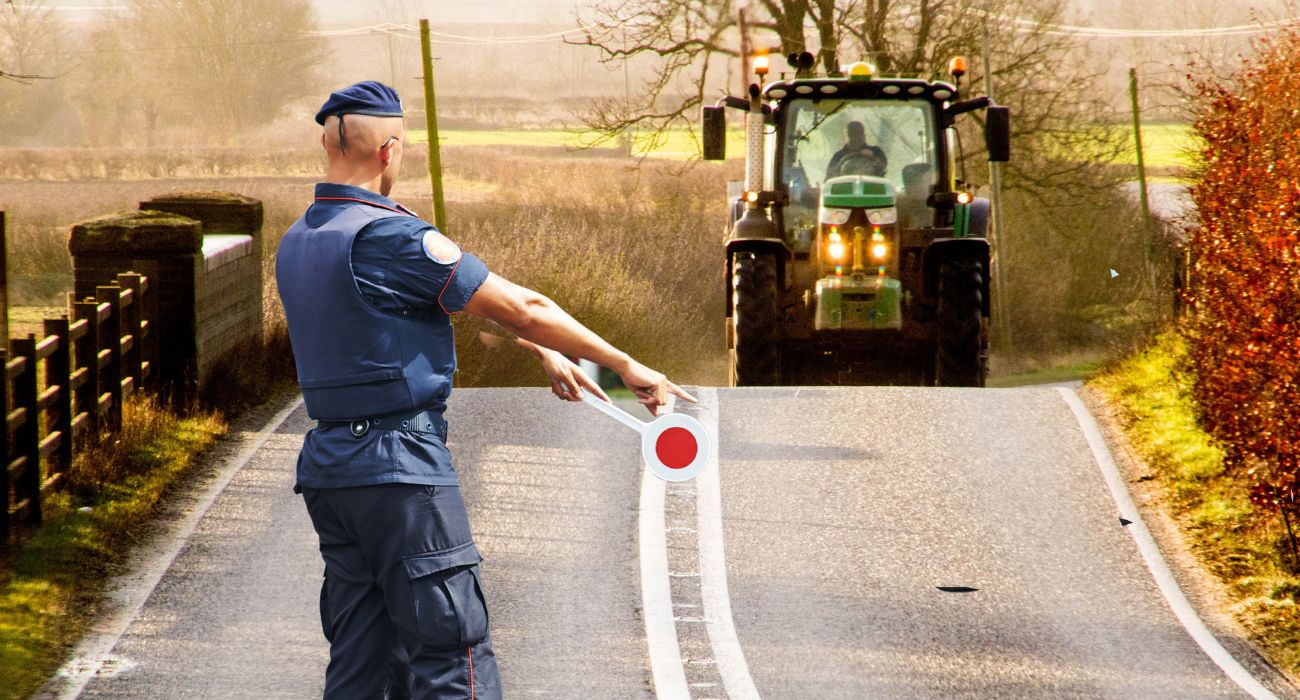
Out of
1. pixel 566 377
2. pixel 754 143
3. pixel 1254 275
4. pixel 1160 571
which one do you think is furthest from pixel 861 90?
pixel 566 377

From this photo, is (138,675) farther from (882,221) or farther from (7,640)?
(882,221)

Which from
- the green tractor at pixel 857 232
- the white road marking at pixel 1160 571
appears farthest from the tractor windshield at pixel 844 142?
the white road marking at pixel 1160 571

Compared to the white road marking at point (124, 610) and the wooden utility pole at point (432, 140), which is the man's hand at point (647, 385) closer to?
the white road marking at point (124, 610)

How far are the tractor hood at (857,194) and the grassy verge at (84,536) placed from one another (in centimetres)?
522

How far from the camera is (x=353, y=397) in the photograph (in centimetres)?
364

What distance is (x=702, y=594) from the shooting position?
6715mm

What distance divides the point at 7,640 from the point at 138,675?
0.73m

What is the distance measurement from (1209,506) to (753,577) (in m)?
3.19

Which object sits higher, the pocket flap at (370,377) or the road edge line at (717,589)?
the pocket flap at (370,377)

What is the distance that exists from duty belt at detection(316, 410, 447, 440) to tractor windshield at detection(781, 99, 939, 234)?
29.1 ft

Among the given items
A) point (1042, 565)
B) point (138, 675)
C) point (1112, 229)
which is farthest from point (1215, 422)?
point (1112, 229)

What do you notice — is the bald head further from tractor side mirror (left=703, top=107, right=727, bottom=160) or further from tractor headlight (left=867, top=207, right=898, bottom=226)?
tractor headlight (left=867, top=207, right=898, bottom=226)

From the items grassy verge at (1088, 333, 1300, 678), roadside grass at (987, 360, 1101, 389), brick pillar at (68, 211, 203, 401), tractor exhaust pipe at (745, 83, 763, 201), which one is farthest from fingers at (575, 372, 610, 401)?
roadside grass at (987, 360, 1101, 389)

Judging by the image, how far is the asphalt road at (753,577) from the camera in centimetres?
578
